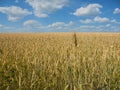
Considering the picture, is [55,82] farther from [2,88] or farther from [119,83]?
[119,83]

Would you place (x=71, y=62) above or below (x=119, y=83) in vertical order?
above

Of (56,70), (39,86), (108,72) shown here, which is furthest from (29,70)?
(108,72)

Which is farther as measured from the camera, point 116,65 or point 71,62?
point 116,65

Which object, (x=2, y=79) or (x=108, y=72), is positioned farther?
(x=108, y=72)

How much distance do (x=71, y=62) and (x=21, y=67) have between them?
116 centimetres

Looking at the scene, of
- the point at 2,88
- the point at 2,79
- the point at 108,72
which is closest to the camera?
the point at 2,88

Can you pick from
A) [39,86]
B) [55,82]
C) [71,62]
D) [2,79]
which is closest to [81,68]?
[71,62]

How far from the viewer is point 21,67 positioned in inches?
185

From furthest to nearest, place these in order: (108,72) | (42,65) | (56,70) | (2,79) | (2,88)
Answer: (42,65), (108,72), (56,70), (2,79), (2,88)

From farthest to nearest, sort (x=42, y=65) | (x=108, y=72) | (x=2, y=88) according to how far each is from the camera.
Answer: (x=42, y=65)
(x=108, y=72)
(x=2, y=88)

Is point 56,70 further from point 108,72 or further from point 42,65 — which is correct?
point 108,72

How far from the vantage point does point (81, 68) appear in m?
4.44

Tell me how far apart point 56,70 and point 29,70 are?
2.35ft

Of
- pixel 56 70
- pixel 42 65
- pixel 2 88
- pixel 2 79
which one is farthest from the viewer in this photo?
pixel 42 65
